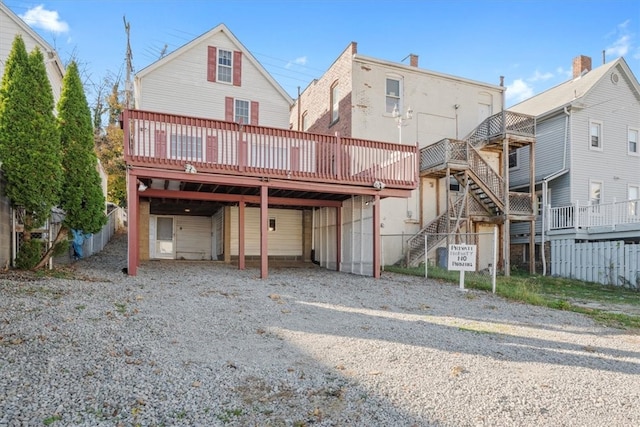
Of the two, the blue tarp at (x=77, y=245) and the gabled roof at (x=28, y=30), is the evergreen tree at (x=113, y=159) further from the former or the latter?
the blue tarp at (x=77, y=245)

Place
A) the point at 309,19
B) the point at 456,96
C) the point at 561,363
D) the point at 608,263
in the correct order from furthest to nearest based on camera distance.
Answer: the point at 456,96, the point at 309,19, the point at 608,263, the point at 561,363

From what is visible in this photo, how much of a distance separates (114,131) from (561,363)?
28.0 meters

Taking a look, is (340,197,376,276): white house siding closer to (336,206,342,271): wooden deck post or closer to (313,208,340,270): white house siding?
(336,206,342,271): wooden deck post

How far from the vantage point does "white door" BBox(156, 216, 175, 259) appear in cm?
1870

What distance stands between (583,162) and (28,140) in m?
20.7

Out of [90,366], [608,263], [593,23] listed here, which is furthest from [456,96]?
[90,366]

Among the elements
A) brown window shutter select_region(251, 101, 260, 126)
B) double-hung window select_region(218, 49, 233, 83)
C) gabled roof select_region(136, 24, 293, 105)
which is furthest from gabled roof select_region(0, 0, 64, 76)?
brown window shutter select_region(251, 101, 260, 126)

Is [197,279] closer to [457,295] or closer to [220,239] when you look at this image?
[457,295]

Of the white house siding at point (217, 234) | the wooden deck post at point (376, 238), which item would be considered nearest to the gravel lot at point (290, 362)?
the wooden deck post at point (376, 238)

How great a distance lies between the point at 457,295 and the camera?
9344 millimetres

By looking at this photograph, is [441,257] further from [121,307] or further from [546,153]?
[121,307]

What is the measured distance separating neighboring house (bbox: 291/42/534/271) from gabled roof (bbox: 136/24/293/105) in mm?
2678

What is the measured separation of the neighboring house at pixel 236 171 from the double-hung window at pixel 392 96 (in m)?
4.11

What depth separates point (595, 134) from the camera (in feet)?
65.0
